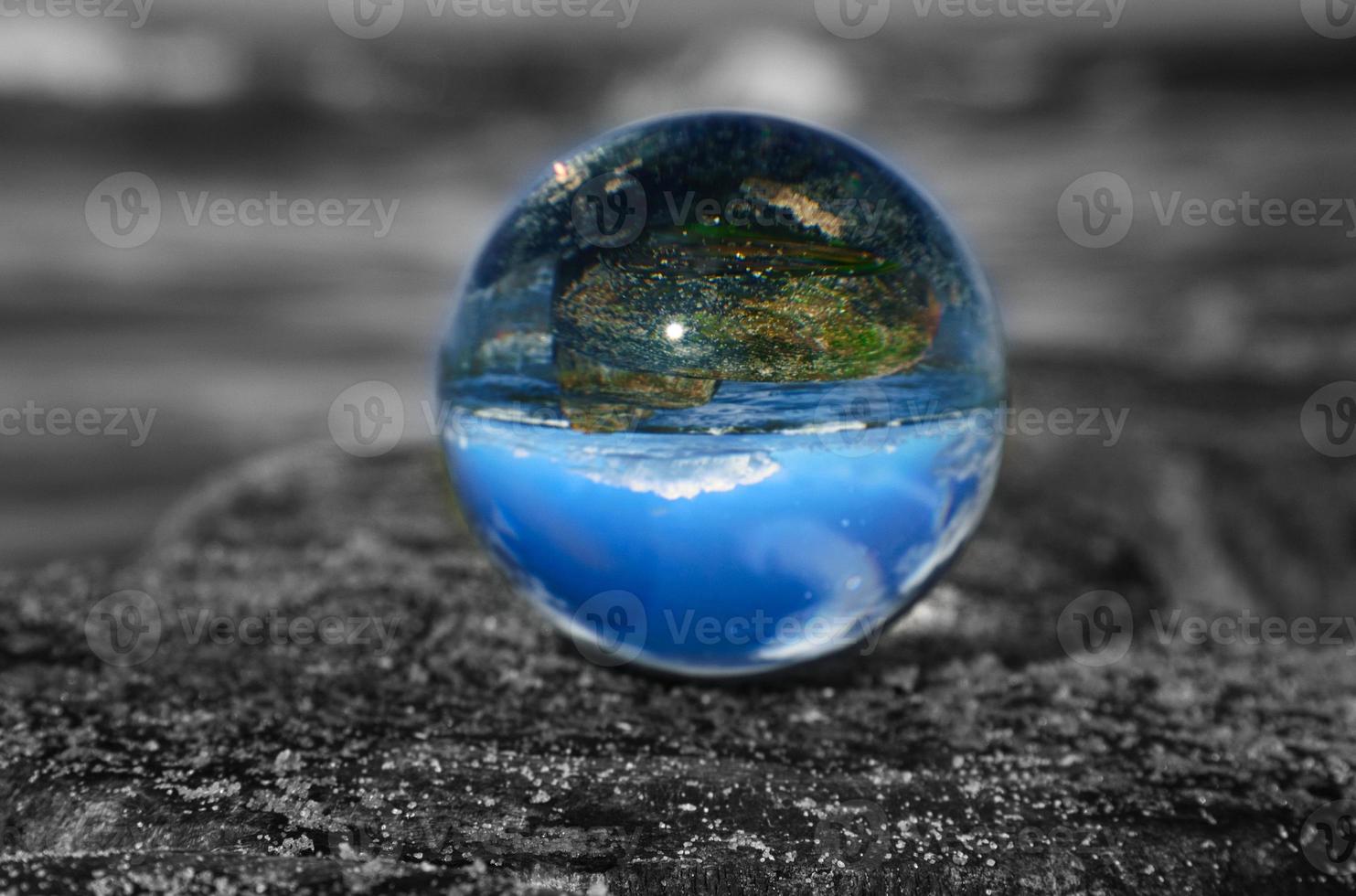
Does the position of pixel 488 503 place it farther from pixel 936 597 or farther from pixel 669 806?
pixel 936 597

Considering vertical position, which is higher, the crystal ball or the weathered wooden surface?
the crystal ball

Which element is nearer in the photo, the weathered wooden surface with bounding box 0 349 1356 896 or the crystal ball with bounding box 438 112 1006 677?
the weathered wooden surface with bounding box 0 349 1356 896

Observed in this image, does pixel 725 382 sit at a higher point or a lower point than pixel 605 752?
higher

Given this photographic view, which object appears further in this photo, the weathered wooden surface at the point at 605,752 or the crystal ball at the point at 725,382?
the crystal ball at the point at 725,382

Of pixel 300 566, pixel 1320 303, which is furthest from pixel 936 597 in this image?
pixel 1320 303
